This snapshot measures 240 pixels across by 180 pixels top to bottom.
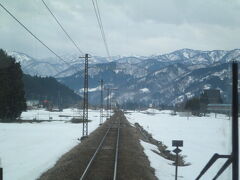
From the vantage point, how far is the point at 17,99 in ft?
227

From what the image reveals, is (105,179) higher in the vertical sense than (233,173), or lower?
lower

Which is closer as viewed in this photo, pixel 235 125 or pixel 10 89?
pixel 235 125

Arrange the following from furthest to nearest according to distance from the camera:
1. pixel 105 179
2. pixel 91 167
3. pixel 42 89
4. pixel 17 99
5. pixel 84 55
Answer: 1. pixel 42 89
2. pixel 17 99
3. pixel 84 55
4. pixel 91 167
5. pixel 105 179

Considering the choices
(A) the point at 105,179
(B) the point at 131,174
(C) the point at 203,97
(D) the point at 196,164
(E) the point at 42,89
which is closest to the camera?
(A) the point at 105,179

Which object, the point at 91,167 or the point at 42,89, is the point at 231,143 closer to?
the point at 91,167

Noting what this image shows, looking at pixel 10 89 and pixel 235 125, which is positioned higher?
pixel 10 89

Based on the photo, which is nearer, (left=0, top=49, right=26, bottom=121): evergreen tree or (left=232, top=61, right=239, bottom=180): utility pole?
(left=232, top=61, right=239, bottom=180): utility pole

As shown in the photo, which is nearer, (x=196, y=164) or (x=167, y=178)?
(x=167, y=178)

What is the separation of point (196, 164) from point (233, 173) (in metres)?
14.7

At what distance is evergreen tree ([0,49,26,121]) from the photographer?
67688 millimetres

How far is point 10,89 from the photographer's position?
68188 millimetres

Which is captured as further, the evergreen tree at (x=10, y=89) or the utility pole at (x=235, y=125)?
the evergreen tree at (x=10, y=89)

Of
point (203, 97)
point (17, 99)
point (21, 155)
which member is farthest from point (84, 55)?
point (203, 97)

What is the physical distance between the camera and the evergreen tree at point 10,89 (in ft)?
222
